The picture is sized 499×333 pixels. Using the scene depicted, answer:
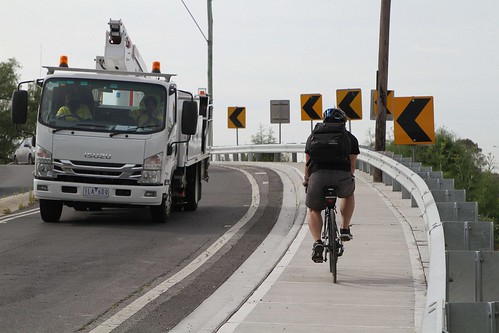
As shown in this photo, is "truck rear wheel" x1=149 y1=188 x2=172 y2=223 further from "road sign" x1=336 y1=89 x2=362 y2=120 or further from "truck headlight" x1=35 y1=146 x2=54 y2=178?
"road sign" x1=336 y1=89 x2=362 y2=120

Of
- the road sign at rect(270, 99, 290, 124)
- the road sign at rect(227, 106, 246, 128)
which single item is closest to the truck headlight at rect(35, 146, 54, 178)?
the road sign at rect(270, 99, 290, 124)

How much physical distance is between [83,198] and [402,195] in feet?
20.8

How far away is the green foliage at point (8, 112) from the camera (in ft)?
252

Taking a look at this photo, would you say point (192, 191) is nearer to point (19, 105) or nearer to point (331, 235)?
point (19, 105)

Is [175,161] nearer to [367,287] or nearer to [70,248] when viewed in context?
[70,248]

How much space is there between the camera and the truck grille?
1873 centimetres

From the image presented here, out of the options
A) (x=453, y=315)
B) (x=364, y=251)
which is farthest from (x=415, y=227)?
(x=453, y=315)

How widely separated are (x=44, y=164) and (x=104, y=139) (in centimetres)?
104

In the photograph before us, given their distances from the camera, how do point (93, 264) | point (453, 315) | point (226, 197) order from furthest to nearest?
point (226, 197) → point (93, 264) → point (453, 315)

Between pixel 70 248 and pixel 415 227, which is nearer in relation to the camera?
pixel 70 248

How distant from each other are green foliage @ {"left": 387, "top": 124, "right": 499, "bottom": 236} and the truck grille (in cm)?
636

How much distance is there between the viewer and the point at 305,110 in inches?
1377

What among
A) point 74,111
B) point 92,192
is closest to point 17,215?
point 92,192

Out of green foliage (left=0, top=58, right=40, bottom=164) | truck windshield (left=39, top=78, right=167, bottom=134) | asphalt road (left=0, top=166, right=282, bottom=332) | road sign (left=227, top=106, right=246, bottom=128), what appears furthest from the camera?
green foliage (left=0, top=58, right=40, bottom=164)
